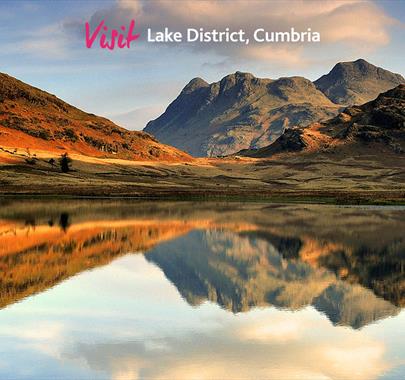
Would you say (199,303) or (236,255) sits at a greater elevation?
(199,303)

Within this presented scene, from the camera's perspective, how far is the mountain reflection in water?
37469 mm

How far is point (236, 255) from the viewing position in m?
56.9

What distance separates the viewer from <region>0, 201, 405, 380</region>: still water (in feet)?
78.2

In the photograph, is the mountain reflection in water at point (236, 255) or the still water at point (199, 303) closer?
the still water at point (199, 303)

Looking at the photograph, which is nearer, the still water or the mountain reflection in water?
the still water

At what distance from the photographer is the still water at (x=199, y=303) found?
78.2 feet

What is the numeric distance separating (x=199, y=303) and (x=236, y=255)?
21225 mm

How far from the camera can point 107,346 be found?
25.9 m

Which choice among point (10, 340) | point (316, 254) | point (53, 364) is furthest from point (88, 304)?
point (316, 254)

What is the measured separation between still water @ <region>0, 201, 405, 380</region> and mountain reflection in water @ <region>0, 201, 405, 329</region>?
0.19 meters

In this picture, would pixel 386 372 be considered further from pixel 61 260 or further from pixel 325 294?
pixel 61 260

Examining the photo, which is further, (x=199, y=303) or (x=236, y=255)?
(x=236, y=255)

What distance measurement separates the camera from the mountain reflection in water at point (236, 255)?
Answer: 123ft

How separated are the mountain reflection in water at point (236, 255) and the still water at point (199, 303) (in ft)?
0.64
